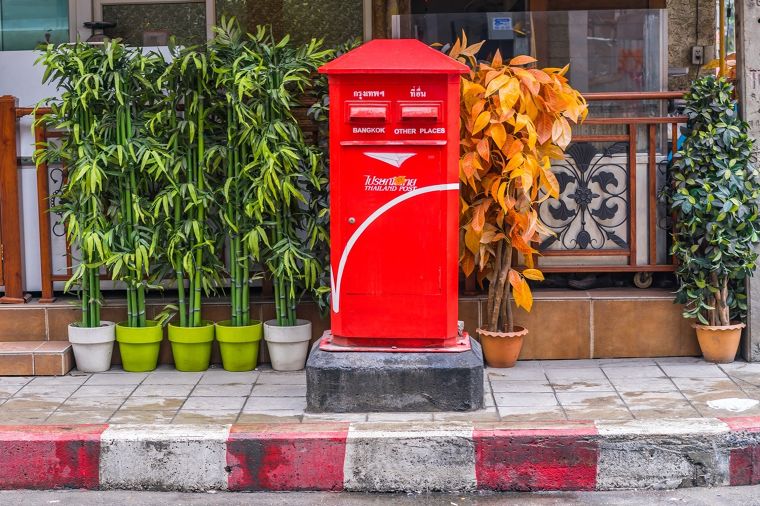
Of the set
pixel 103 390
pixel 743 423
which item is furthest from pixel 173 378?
pixel 743 423

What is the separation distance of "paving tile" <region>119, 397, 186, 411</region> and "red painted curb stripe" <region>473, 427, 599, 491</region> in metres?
1.82

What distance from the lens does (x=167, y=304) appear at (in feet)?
22.1

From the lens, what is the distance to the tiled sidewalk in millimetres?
5547

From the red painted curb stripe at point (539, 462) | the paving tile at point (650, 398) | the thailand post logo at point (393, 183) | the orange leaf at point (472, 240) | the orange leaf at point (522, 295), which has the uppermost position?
the thailand post logo at point (393, 183)

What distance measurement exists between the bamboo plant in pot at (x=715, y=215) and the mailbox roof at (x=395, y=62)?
1.86 m

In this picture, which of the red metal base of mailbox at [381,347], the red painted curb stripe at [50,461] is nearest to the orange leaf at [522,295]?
the red metal base of mailbox at [381,347]

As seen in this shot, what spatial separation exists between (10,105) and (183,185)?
4.44 feet

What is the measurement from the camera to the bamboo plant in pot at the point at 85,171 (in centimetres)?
628

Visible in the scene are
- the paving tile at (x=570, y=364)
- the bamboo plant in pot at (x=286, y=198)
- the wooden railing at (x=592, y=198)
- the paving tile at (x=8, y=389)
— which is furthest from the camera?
the wooden railing at (x=592, y=198)

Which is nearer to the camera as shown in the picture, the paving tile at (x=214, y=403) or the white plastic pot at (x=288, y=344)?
the paving tile at (x=214, y=403)

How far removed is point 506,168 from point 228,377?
2.19 m

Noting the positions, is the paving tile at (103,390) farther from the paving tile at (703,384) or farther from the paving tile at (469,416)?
the paving tile at (703,384)

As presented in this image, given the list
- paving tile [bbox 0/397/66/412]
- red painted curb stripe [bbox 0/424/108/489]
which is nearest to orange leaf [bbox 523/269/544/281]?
red painted curb stripe [bbox 0/424/108/489]

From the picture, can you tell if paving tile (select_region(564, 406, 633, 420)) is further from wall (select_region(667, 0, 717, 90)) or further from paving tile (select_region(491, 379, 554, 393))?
wall (select_region(667, 0, 717, 90))
